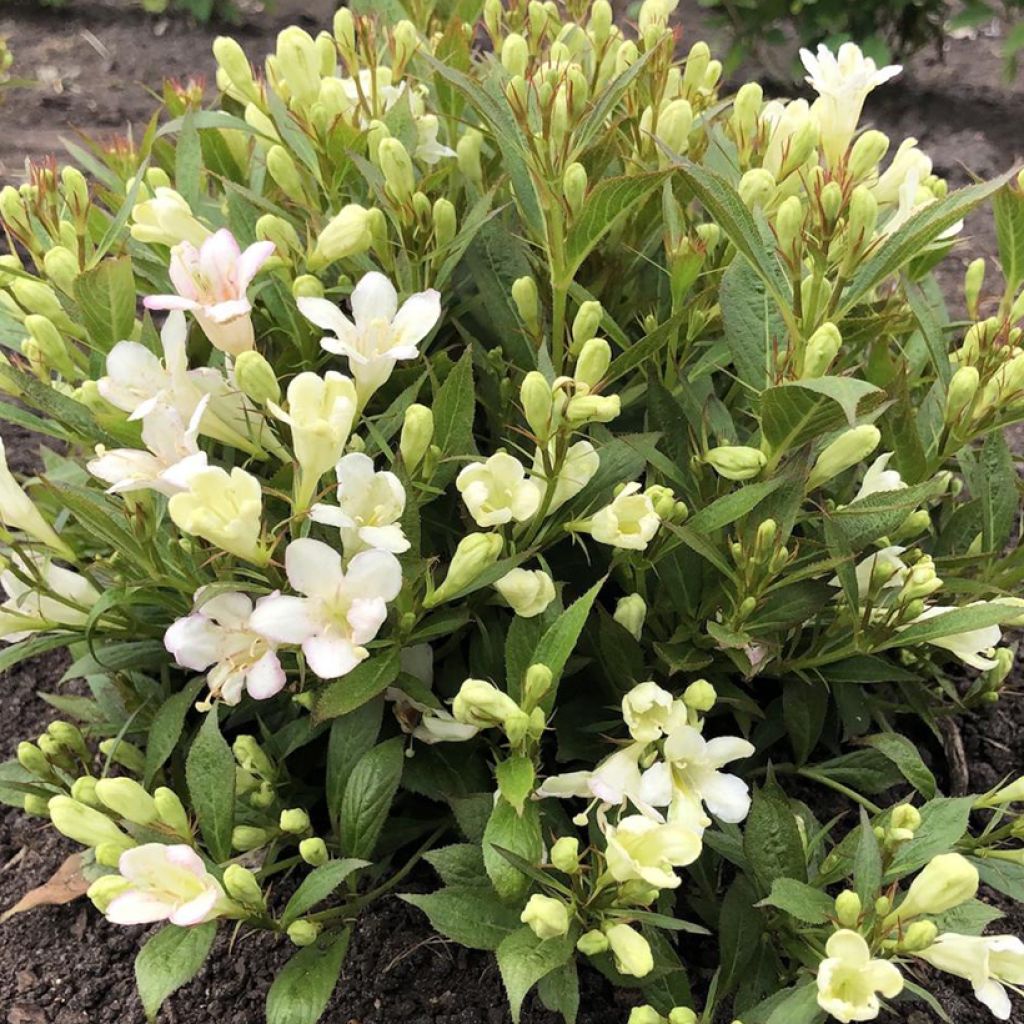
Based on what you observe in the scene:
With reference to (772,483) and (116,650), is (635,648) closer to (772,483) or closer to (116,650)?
(772,483)

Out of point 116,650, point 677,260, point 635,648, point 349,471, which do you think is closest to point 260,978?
point 116,650

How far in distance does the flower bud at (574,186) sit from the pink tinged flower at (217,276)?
0.40 meters

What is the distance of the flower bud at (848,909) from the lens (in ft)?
3.89

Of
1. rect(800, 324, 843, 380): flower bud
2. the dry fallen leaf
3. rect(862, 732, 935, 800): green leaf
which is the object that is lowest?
the dry fallen leaf

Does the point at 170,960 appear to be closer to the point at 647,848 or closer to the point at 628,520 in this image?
the point at 647,848

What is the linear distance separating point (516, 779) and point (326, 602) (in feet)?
1.04

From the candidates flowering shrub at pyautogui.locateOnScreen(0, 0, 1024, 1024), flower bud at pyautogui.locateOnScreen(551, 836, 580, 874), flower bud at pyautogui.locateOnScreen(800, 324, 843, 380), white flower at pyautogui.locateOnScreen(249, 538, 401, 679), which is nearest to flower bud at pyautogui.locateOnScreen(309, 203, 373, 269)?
flowering shrub at pyautogui.locateOnScreen(0, 0, 1024, 1024)

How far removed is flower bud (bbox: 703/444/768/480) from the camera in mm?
1332

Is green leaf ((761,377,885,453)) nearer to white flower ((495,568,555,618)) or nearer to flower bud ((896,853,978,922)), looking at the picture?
white flower ((495,568,555,618))

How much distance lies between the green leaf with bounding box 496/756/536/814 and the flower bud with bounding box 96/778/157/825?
1.47 feet

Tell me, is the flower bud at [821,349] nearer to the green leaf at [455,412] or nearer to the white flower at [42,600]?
the green leaf at [455,412]

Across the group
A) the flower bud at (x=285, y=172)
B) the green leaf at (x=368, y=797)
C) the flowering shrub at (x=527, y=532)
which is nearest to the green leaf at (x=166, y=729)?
the flowering shrub at (x=527, y=532)

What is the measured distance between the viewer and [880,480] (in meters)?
1.52

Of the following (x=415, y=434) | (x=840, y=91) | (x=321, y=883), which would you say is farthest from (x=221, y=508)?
(x=840, y=91)
